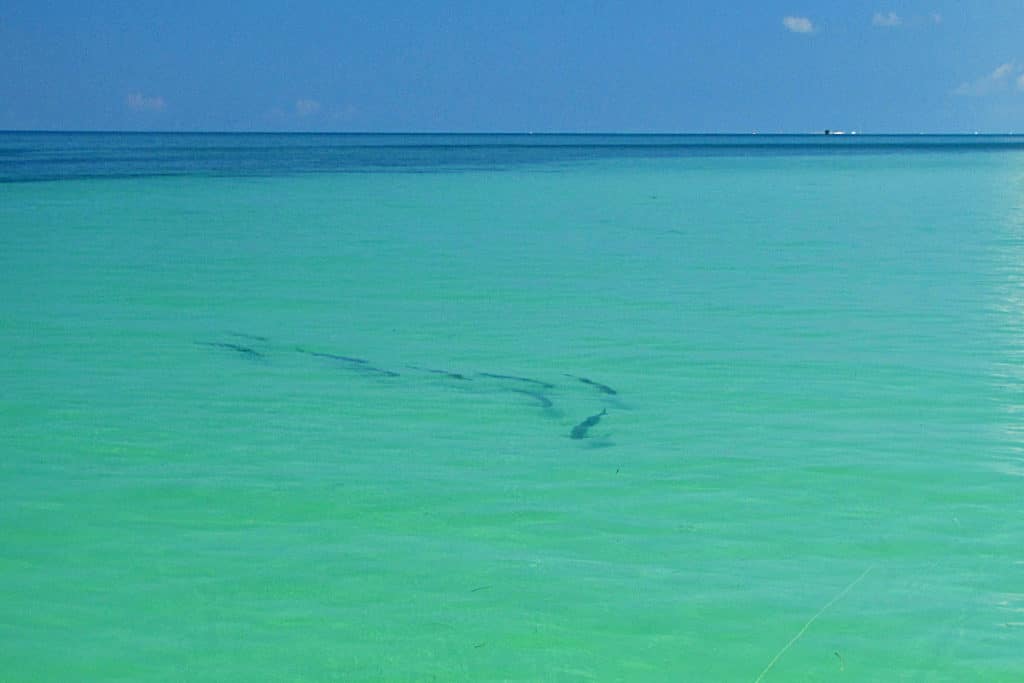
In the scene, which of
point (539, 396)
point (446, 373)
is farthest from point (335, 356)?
point (539, 396)

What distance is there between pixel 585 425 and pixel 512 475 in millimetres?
869

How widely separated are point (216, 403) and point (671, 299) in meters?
4.57

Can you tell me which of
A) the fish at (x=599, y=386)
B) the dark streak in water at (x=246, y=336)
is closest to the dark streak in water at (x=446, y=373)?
the fish at (x=599, y=386)

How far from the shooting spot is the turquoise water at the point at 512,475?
369 cm

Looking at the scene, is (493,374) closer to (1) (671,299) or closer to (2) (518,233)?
(1) (671,299)

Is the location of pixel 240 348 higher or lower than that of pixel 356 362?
higher

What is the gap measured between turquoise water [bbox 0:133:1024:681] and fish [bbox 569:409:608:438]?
0.17 ft

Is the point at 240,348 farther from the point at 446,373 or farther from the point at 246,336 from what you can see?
the point at 446,373

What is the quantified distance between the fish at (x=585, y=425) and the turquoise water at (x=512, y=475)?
0.17ft

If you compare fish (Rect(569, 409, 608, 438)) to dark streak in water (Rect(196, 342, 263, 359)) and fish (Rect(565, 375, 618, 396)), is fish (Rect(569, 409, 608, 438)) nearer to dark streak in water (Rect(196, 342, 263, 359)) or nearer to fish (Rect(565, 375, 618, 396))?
fish (Rect(565, 375, 618, 396))

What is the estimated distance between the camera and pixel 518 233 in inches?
670

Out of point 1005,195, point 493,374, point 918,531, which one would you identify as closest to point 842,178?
point 1005,195

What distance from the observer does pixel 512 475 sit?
529 cm

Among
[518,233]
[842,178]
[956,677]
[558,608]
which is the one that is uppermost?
[842,178]
